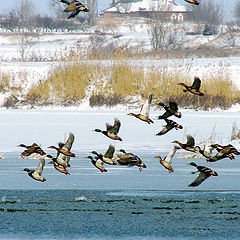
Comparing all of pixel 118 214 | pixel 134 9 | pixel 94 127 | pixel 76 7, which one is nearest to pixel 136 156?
pixel 118 214

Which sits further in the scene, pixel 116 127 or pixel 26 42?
pixel 26 42

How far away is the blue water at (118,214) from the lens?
8117 millimetres

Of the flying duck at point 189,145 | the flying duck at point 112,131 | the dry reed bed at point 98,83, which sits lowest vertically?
the dry reed bed at point 98,83

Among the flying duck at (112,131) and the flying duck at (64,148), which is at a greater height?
the flying duck at (112,131)

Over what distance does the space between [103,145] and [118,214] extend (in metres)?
7.54

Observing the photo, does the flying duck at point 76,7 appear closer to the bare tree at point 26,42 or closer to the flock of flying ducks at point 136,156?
the flock of flying ducks at point 136,156

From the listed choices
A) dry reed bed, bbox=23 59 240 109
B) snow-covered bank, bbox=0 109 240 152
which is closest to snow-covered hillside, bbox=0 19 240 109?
dry reed bed, bbox=23 59 240 109

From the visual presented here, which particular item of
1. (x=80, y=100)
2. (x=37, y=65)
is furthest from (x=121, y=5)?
(x=80, y=100)

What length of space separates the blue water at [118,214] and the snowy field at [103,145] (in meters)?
0.55

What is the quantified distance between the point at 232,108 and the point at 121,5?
3151 inches

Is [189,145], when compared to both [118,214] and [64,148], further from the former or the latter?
[64,148]

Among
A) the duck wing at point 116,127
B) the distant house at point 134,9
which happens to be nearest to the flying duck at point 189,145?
the duck wing at point 116,127

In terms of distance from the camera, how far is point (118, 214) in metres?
9.16

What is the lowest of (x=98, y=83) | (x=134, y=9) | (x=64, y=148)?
(x=134, y=9)
